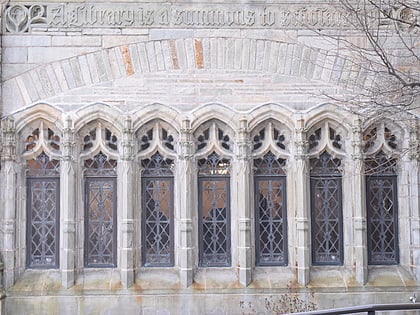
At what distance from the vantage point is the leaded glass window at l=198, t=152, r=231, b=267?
30.7 feet

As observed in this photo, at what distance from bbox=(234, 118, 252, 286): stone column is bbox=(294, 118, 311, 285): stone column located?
2.40 feet

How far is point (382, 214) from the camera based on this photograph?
9508mm

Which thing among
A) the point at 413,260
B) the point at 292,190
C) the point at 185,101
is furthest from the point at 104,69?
the point at 413,260

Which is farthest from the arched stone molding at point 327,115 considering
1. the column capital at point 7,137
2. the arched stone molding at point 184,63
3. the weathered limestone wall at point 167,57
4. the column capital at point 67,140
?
the column capital at point 7,137

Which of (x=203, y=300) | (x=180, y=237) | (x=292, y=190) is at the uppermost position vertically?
(x=292, y=190)

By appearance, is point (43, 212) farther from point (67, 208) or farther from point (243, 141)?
point (243, 141)

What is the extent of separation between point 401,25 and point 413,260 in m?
3.64

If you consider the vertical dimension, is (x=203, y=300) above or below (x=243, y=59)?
below

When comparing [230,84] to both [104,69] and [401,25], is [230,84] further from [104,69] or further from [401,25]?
[401,25]

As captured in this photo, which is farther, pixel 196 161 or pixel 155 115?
pixel 196 161

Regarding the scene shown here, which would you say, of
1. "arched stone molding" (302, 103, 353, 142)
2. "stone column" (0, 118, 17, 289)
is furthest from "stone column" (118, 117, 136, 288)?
"arched stone molding" (302, 103, 353, 142)

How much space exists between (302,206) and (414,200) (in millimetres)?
1758

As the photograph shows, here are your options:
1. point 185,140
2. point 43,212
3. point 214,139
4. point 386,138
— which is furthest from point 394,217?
point 43,212

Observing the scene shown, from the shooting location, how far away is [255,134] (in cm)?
941
